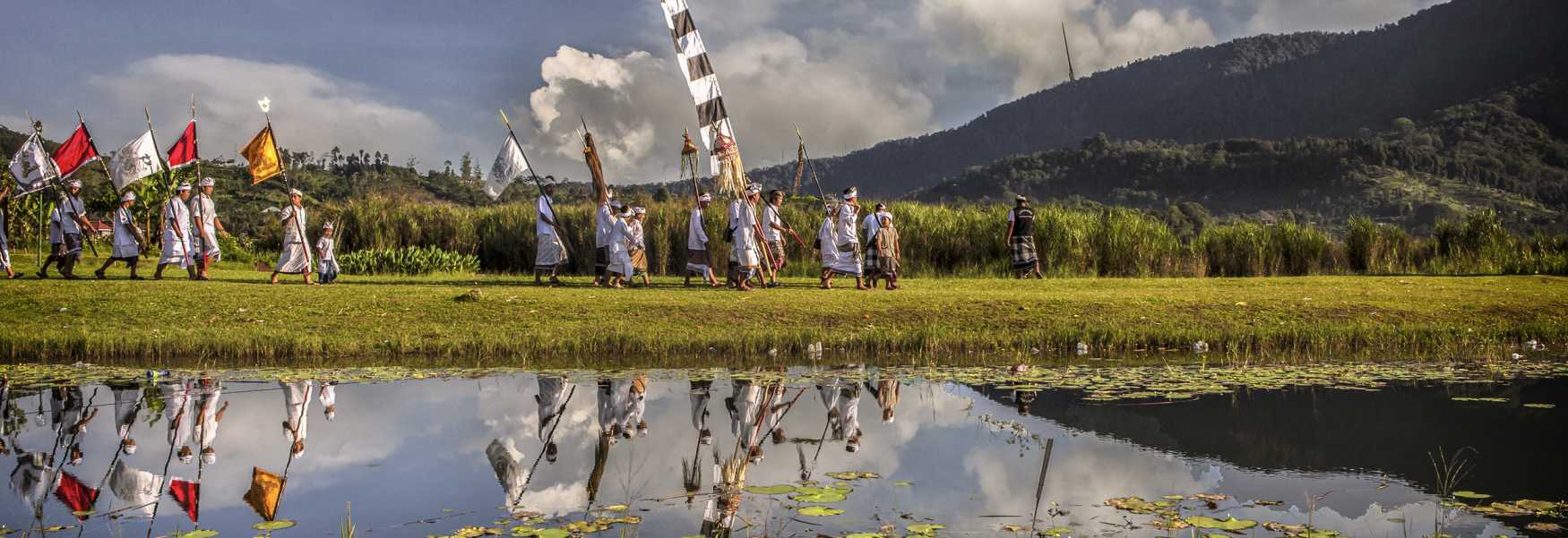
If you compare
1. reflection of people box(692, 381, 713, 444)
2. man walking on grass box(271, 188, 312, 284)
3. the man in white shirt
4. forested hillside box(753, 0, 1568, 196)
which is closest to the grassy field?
reflection of people box(692, 381, 713, 444)

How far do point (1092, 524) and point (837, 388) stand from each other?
4664mm

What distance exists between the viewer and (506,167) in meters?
20.3

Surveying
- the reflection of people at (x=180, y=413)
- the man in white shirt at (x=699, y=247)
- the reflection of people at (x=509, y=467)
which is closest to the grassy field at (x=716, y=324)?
the reflection of people at (x=180, y=413)

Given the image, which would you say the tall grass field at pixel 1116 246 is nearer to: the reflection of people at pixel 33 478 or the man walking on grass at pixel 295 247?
the man walking on grass at pixel 295 247

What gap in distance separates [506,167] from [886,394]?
12608mm

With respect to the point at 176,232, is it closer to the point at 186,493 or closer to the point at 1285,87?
the point at 186,493

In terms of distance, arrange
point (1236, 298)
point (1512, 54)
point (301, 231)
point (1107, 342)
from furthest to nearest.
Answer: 1. point (1512, 54)
2. point (301, 231)
3. point (1236, 298)
4. point (1107, 342)

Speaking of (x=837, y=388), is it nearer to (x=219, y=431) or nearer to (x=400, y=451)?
(x=400, y=451)

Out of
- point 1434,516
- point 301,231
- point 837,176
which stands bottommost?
point 1434,516

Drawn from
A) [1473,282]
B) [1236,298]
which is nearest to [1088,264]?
[1473,282]

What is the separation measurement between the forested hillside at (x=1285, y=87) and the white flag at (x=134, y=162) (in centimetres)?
11456

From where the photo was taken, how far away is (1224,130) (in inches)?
6255

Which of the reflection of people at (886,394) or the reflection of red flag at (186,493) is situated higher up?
the reflection of red flag at (186,493)

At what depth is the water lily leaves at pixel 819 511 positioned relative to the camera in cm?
541
